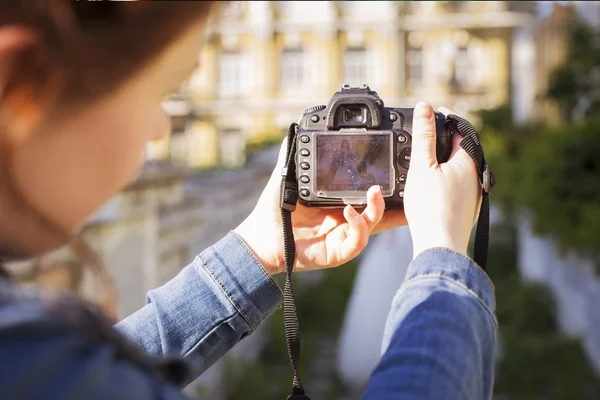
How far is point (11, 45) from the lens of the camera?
1.37ft

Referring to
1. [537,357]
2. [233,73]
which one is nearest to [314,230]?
[537,357]

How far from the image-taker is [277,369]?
3.83 metres

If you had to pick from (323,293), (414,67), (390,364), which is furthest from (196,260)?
(414,67)

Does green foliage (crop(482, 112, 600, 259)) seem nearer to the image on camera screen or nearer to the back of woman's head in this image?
the image on camera screen

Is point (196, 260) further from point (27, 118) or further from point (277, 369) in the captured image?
point (277, 369)

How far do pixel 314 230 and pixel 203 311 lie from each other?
17 centimetres

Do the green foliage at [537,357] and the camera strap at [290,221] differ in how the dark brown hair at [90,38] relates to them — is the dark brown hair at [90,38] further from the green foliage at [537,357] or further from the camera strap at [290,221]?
the green foliage at [537,357]

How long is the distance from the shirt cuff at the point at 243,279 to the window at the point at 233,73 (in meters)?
11.9

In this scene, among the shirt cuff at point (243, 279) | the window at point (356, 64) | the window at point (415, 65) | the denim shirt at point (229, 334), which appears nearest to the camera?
the denim shirt at point (229, 334)

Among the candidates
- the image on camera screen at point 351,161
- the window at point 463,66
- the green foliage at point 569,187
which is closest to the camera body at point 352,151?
the image on camera screen at point 351,161

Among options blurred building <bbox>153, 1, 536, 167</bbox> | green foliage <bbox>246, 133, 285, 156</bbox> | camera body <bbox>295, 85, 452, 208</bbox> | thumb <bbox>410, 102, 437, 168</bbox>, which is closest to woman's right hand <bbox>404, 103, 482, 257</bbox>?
thumb <bbox>410, 102, 437, 168</bbox>

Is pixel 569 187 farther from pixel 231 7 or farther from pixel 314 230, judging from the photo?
pixel 231 7

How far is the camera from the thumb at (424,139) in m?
0.69

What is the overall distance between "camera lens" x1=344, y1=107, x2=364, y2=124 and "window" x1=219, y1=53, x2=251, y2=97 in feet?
38.8
